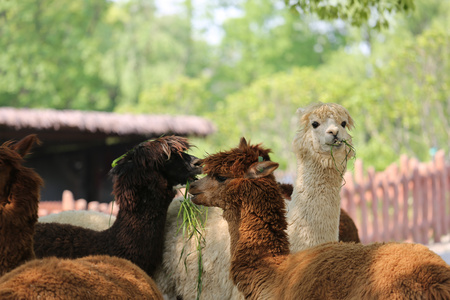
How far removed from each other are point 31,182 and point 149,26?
36.8 metres

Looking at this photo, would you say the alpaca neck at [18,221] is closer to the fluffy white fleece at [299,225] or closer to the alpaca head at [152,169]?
the alpaca head at [152,169]

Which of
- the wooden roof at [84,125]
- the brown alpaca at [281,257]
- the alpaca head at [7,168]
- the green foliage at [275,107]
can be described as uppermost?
the green foliage at [275,107]

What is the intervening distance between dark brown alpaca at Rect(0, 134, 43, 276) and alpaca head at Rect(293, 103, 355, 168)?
72.7 inches

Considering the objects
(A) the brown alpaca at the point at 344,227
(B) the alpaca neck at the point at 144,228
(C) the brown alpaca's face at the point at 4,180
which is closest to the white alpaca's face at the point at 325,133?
(A) the brown alpaca at the point at 344,227

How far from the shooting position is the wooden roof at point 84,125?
10883mm

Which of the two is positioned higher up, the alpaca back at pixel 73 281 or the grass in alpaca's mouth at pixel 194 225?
the grass in alpaca's mouth at pixel 194 225

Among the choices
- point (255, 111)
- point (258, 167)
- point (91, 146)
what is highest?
point (255, 111)

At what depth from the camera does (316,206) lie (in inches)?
153

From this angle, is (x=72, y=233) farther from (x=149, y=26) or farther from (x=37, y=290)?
(x=149, y=26)

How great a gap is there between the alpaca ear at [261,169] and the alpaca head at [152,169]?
0.75m

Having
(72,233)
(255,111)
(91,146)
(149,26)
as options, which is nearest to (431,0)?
(255,111)

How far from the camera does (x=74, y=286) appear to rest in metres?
2.52

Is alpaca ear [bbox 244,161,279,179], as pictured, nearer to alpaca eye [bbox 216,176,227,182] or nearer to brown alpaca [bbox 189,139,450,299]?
brown alpaca [bbox 189,139,450,299]

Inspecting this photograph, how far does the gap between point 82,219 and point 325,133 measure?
2.20 m
